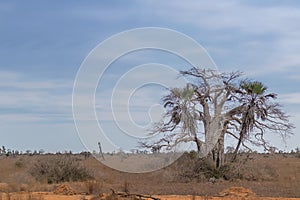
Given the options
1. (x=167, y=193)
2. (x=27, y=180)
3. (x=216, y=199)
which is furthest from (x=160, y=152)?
(x=216, y=199)

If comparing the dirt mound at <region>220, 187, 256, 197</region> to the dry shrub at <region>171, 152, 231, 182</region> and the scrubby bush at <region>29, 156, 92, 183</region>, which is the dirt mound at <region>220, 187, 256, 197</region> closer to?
the dry shrub at <region>171, 152, 231, 182</region>

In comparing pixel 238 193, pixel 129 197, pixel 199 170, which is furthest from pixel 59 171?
pixel 129 197

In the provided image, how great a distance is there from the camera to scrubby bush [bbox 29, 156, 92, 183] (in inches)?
1401

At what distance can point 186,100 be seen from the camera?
1499 inches

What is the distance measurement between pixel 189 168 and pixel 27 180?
10.1m

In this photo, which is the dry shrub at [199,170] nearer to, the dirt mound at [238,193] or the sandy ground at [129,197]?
the dirt mound at [238,193]

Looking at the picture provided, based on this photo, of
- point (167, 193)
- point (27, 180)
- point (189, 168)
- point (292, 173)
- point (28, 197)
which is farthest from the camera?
point (292, 173)

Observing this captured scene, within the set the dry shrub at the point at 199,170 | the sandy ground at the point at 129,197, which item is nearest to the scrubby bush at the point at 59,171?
the dry shrub at the point at 199,170

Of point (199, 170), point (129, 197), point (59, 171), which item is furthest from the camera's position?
point (199, 170)

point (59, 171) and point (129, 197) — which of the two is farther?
point (59, 171)

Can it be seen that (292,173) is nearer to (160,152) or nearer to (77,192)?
(160,152)

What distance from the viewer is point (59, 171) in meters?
35.8

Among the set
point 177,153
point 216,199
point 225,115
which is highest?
point 225,115

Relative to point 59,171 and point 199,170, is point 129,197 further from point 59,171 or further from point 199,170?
point 199,170
